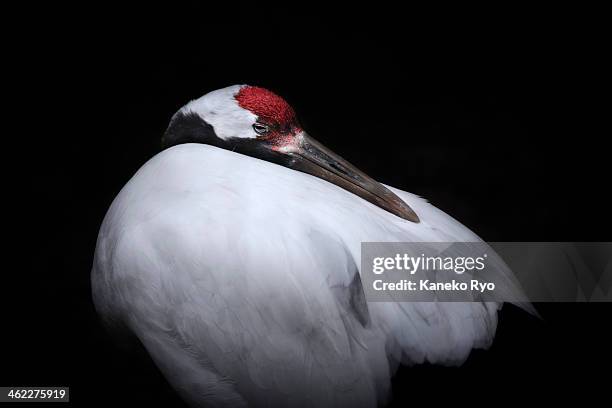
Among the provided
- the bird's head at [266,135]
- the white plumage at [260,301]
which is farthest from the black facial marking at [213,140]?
the white plumage at [260,301]

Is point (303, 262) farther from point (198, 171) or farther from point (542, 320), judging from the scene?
point (542, 320)

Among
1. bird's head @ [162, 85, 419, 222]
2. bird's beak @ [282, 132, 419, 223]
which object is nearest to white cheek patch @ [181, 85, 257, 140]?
bird's head @ [162, 85, 419, 222]

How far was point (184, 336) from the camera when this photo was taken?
54.0 inches

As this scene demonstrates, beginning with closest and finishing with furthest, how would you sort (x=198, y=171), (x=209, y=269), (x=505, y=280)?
(x=209, y=269) → (x=198, y=171) → (x=505, y=280)

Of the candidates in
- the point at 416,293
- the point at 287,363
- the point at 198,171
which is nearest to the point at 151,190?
the point at 198,171

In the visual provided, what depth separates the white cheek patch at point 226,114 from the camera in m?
1.52

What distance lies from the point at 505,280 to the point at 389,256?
0.31 metres

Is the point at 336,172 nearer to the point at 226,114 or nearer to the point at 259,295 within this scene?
the point at 226,114

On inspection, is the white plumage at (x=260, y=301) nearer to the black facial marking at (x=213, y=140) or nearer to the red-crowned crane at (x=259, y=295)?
the red-crowned crane at (x=259, y=295)

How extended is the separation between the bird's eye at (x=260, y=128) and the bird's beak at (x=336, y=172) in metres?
0.06

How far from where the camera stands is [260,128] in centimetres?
154

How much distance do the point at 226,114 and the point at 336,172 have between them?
272 millimetres

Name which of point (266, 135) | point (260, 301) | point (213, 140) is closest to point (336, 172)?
point (266, 135)

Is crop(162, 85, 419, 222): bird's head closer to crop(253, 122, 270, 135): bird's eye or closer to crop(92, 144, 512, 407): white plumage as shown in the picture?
crop(253, 122, 270, 135): bird's eye
